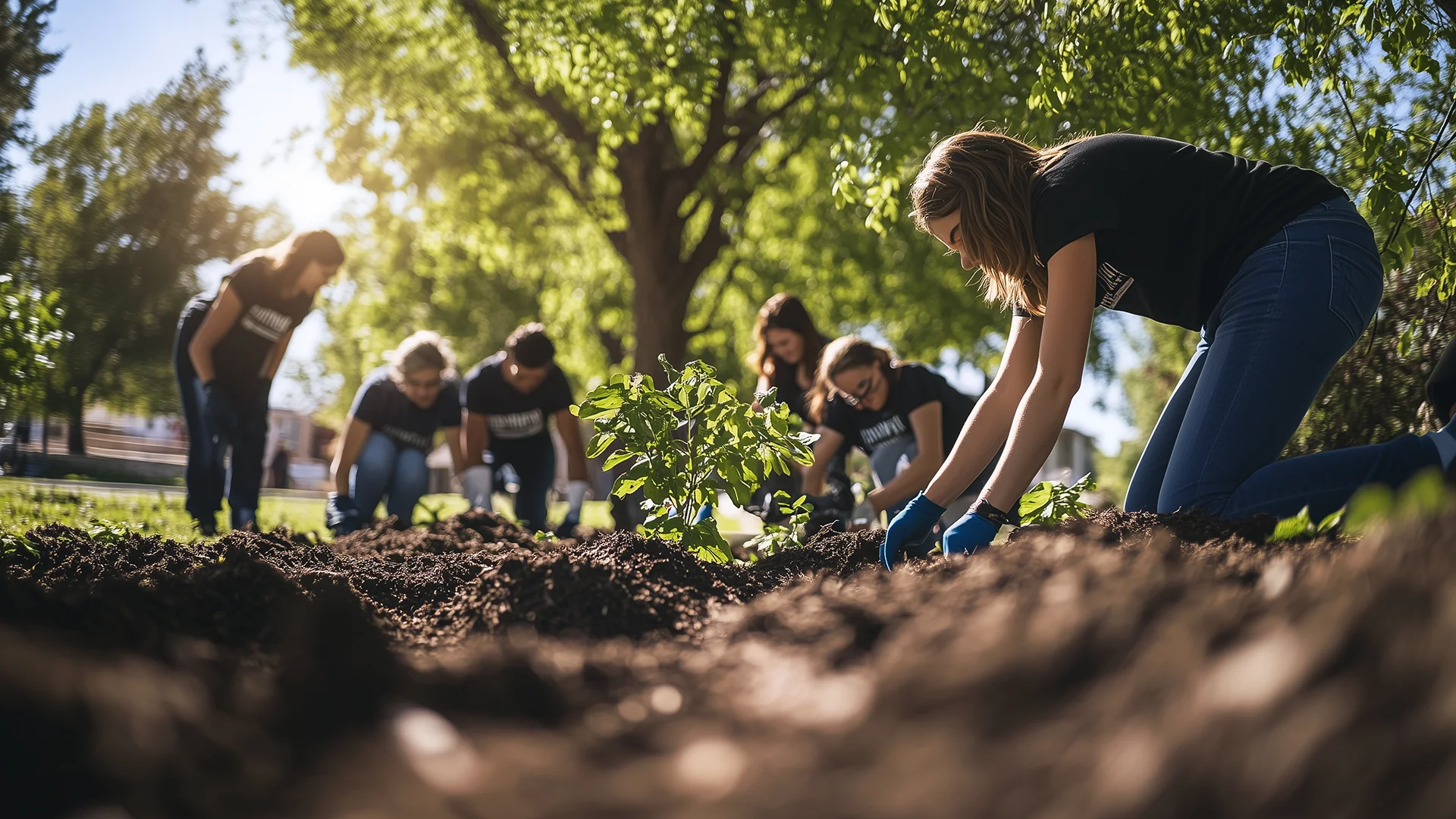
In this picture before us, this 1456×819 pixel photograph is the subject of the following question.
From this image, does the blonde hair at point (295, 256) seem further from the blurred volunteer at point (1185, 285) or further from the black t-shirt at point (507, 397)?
the blurred volunteer at point (1185, 285)

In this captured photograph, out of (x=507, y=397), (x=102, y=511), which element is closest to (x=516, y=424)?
(x=507, y=397)

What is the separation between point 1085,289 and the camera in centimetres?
223

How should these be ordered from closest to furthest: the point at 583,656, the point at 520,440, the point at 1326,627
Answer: the point at 1326,627, the point at 583,656, the point at 520,440

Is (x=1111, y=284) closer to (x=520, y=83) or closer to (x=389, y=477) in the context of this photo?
(x=389, y=477)

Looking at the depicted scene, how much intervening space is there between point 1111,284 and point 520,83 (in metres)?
7.84

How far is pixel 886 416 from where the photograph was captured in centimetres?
547

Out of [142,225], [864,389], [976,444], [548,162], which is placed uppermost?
[142,225]

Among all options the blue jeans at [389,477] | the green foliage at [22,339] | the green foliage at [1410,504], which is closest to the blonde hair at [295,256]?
the green foliage at [22,339]

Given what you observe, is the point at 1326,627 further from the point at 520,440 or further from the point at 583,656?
the point at 520,440

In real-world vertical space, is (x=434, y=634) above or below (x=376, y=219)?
below

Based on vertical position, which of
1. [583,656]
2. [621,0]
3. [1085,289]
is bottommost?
[583,656]

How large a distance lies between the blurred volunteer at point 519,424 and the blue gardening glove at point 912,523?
431cm

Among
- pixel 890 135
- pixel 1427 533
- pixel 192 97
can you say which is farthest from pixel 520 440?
pixel 192 97

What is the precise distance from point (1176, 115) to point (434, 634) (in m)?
4.06
